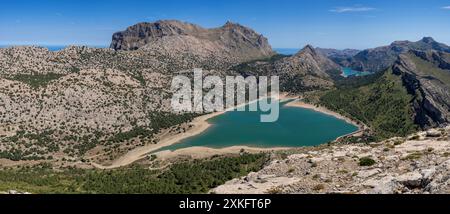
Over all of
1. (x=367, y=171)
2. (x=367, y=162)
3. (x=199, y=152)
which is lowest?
(x=199, y=152)

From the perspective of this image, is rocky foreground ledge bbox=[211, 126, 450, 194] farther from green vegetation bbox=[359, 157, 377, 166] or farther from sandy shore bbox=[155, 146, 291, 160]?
sandy shore bbox=[155, 146, 291, 160]

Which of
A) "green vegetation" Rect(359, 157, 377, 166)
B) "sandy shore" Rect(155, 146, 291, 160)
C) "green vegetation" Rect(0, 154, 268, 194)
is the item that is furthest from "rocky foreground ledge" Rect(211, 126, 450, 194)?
"sandy shore" Rect(155, 146, 291, 160)

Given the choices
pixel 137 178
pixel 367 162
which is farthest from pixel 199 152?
pixel 367 162

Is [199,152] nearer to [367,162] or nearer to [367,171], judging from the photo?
[367,162]

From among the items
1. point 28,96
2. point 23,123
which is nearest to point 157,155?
point 23,123

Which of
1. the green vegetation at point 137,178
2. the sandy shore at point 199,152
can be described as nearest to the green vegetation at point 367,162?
the green vegetation at point 137,178

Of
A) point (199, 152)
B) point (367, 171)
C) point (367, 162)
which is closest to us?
point (367, 171)
